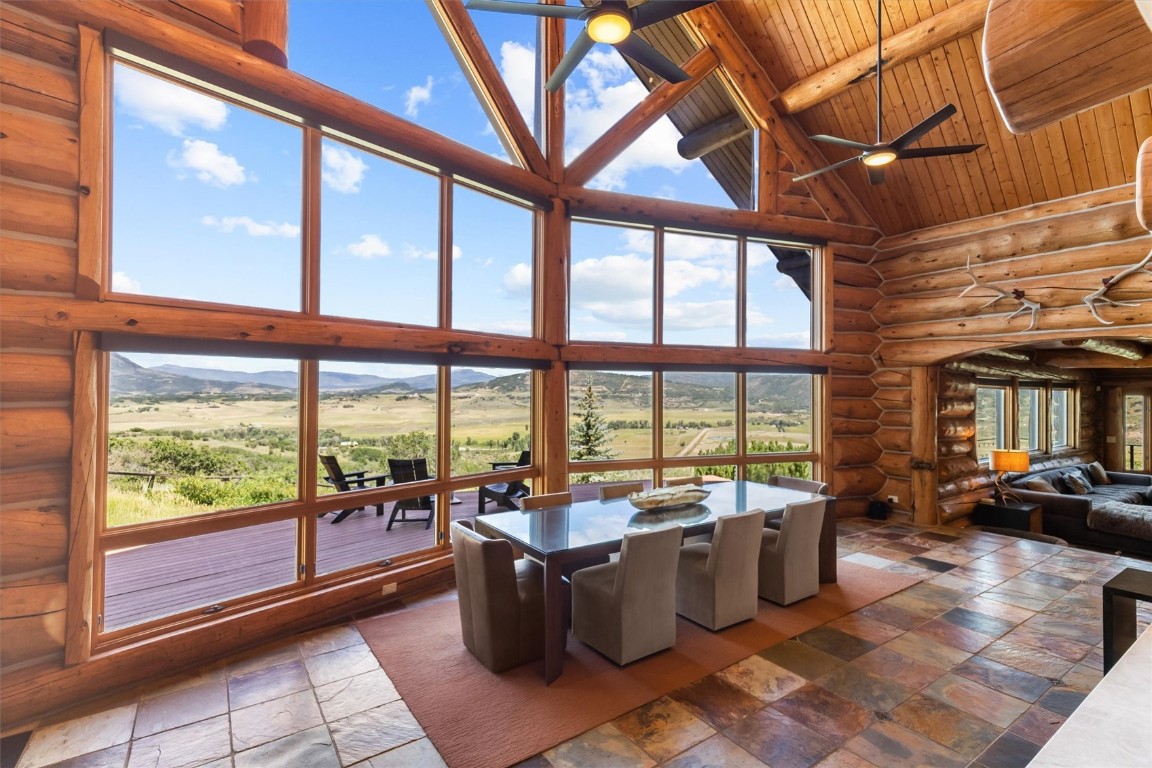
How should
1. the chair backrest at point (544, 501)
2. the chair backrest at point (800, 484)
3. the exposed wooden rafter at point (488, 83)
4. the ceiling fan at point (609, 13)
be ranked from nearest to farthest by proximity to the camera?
the ceiling fan at point (609, 13) → the chair backrest at point (544, 501) → the exposed wooden rafter at point (488, 83) → the chair backrest at point (800, 484)

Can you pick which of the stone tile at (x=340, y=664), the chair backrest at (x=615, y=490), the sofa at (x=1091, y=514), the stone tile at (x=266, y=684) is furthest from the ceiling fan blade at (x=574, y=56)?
the sofa at (x=1091, y=514)

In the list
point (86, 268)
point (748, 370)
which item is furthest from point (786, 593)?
point (86, 268)

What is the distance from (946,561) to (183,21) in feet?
27.6

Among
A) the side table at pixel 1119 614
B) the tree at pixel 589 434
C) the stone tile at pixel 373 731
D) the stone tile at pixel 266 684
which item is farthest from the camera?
the tree at pixel 589 434

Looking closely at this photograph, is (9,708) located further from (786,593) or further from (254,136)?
(786,593)

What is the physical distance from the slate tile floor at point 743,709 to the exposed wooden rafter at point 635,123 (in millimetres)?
5181

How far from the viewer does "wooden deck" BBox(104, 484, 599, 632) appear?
3449 millimetres

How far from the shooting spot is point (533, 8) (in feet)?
10.1

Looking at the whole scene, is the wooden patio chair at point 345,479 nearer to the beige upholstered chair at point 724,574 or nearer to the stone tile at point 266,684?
the stone tile at point 266,684

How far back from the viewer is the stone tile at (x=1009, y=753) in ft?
8.30

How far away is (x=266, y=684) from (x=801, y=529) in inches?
166

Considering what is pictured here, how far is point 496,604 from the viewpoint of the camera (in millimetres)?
3322

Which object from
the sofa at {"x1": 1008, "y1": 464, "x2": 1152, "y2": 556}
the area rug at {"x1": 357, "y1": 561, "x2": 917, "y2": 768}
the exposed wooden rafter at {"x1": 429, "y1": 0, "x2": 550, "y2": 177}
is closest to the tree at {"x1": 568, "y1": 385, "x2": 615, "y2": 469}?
the area rug at {"x1": 357, "y1": 561, "x2": 917, "y2": 768}

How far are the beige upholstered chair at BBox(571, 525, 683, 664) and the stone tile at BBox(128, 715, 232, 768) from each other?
2187 millimetres
